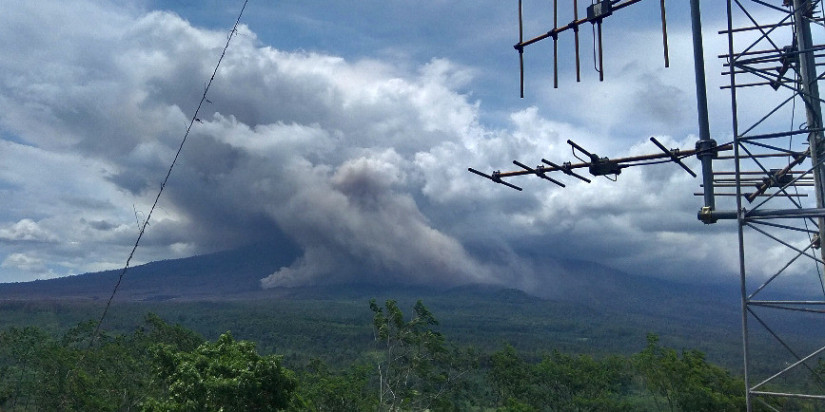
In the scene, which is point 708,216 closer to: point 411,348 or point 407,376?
point 407,376

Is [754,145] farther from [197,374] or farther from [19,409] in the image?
[19,409]

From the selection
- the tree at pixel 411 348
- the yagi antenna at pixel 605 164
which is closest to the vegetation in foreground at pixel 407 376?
the tree at pixel 411 348

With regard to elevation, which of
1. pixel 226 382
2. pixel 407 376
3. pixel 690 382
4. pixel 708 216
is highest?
pixel 708 216

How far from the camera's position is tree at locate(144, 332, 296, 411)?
14.5 m

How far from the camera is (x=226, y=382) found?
46.5ft

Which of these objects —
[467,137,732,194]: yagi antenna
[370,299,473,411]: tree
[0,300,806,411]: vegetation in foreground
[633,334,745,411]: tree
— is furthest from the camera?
[633,334,745,411]: tree

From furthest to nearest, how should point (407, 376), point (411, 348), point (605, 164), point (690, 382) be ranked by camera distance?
point (690, 382) → point (411, 348) → point (407, 376) → point (605, 164)

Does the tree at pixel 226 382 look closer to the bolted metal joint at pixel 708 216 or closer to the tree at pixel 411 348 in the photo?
the bolted metal joint at pixel 708 216

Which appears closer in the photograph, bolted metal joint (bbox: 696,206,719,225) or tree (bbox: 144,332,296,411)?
bolted metal joint (bbox: 696,206,719,225)

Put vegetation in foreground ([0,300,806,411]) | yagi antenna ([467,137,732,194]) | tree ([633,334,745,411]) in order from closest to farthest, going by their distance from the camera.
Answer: yagi antenna ([467,137,732,194]) < vegetation in foreground ([0,300,806,411]) < tree ([633,334,745,411])

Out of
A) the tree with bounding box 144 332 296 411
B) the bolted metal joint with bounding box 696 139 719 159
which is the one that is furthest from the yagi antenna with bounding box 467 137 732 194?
the tree with bounding box 144 332 296 411

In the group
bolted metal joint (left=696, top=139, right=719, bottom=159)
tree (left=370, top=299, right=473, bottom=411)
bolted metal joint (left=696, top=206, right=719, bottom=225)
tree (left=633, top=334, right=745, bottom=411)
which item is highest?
bolted metal joint (left=696, top=139, right=719, bottom=159)

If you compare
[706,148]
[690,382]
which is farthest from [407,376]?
[706,148]

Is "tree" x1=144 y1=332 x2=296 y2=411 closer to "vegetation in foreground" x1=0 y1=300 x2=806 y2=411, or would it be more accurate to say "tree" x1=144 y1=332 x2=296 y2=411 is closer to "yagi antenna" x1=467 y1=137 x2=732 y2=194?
"vegetation in foreground" x1=0 y1=300 x2=806 y2=411
